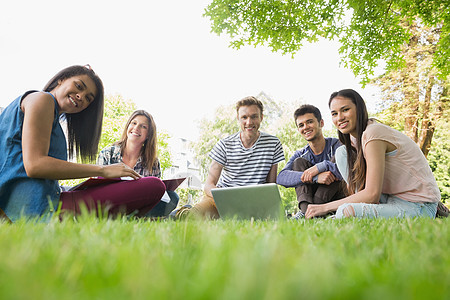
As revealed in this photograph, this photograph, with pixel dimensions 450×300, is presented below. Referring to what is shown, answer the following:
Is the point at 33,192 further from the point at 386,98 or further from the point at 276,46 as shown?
the point at 386,98

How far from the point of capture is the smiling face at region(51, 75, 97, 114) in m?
3.78

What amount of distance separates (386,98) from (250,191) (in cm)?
1698

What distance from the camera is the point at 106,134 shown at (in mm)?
20578

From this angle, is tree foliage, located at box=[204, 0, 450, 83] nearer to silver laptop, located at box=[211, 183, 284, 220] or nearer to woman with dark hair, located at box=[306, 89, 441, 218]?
woman with dark hair, located at box=[306, 89, 441, 218]

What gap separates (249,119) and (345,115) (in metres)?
2.45

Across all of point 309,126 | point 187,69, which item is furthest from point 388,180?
point 187,69

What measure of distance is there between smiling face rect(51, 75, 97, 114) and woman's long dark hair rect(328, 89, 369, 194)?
3.42 m

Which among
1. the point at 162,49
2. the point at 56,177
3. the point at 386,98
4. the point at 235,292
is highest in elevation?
the point at 162,49

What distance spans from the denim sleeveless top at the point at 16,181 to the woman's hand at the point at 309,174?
4056 millimetres

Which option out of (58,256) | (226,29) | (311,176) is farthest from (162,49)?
(58,256)

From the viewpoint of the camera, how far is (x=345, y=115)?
463cm

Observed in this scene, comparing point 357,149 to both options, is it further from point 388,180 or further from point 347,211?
point 347,211

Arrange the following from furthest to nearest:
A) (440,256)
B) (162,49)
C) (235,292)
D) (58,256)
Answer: (162,49) → (440,256) → (58,256) → (235,292)

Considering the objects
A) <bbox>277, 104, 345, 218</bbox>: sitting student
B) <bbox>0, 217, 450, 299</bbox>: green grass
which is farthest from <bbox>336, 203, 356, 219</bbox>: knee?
<bbox>0, 217, 450, 299</bbox>: green grass
